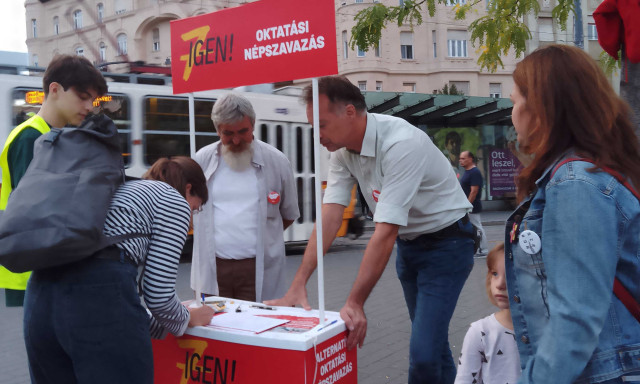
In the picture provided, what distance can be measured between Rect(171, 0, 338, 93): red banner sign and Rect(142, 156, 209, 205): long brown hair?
541mm

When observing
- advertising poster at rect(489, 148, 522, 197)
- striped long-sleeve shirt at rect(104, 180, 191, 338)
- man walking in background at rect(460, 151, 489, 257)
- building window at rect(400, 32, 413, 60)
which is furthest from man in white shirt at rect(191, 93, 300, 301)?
building window at rect(400, 32, 413, 60)

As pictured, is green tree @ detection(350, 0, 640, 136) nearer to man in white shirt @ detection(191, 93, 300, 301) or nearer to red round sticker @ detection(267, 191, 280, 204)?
man in white shirt @ detection(191, 93, 300, 301)

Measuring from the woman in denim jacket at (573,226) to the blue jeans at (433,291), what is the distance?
119 centimetres

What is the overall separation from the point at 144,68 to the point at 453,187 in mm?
9183

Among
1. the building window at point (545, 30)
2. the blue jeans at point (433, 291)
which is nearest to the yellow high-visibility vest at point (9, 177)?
the blue jeans at point (433, 291)

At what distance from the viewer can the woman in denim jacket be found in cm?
132

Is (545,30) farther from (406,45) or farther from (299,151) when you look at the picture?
(299,151)

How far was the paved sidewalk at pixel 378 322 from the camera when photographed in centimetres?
463

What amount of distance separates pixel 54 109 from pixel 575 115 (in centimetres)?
222

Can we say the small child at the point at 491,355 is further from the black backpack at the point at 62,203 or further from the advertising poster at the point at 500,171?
the advertising poster at the point at 500,171

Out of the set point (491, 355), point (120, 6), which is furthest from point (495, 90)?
point (491, 355)

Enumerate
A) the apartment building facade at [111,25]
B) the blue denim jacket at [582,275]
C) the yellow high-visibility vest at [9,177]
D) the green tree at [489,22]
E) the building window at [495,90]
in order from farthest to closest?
the apartment building facade at [111,25]
the building window at [495,90]
the green tree at [489,22]
the yellow high-visibility vest at [9,177]
the blue denim jacket at [582,275]

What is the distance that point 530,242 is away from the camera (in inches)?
57.9

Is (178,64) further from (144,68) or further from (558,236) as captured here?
(144,68)
